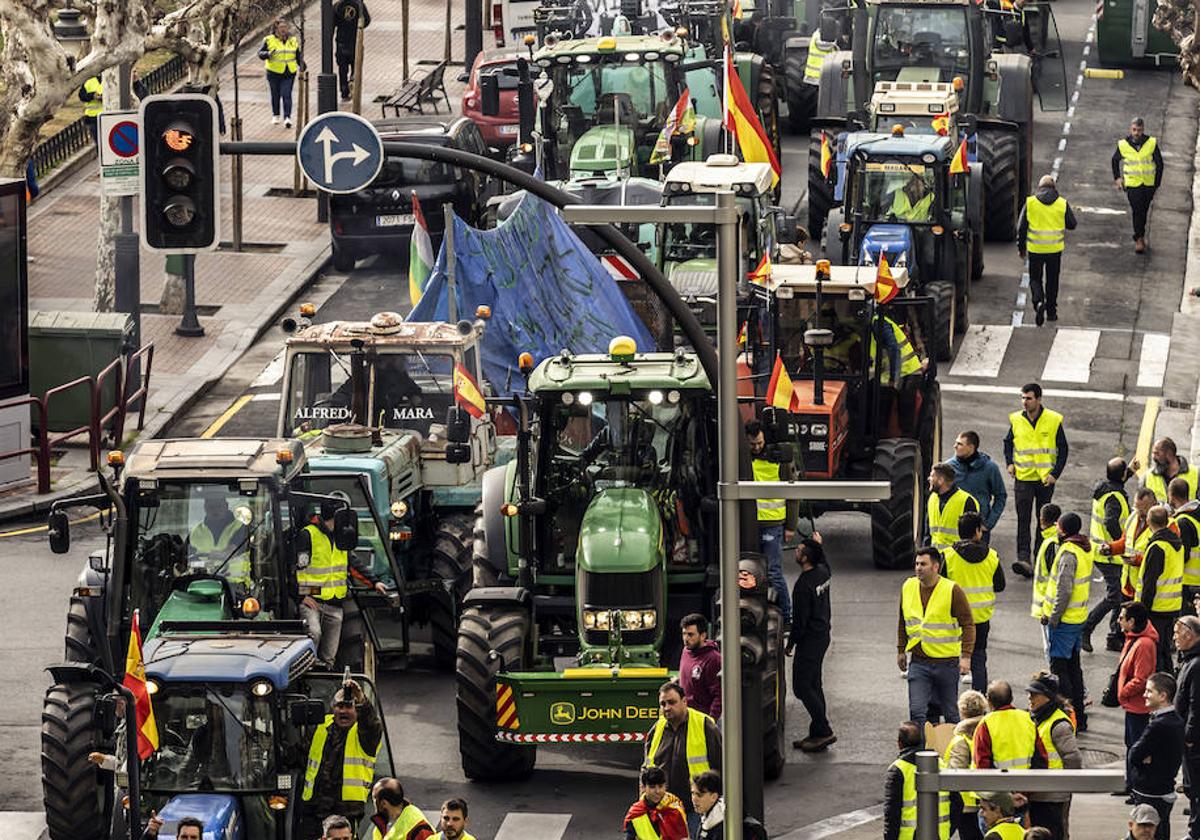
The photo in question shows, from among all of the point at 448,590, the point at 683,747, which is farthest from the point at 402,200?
the point at 683,747

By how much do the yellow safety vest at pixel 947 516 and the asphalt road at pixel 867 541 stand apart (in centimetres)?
111

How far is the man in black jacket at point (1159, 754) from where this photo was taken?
18.8 metres

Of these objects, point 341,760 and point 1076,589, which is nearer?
point 341,760

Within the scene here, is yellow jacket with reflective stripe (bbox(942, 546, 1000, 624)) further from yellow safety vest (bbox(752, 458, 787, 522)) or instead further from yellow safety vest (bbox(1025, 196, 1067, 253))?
yellow safety vest (bbox(1025, 196, 1067, 253))

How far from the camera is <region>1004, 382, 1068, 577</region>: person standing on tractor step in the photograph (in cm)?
2556

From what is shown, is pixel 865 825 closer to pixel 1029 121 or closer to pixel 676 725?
pixel 676 725

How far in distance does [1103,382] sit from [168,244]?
15486 mm

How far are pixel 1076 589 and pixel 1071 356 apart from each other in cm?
1217

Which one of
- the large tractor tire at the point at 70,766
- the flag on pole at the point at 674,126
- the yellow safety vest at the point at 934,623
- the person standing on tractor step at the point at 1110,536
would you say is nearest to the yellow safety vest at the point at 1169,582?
the person standing on tractor step at the point at 1110,536

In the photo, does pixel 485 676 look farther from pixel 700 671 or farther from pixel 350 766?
pixel 350 766

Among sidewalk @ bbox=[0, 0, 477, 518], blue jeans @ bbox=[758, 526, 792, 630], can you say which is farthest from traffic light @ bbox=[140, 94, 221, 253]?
sidewalk @ bbox=[0, 0, 477, 518]

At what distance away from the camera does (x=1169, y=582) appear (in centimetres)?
2225

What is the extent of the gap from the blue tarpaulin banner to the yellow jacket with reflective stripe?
8165 millimetres

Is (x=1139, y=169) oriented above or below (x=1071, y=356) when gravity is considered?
above
